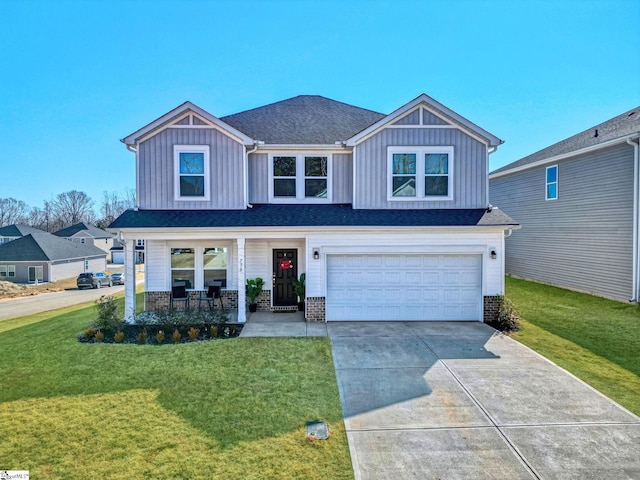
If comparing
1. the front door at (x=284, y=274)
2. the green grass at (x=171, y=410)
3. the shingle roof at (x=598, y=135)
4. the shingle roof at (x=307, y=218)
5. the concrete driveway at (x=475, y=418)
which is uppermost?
the shingle roof at (x=598, y=135)

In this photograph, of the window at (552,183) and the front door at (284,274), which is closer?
the front door at (284,274)

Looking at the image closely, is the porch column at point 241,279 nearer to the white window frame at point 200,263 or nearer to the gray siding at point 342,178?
the white window frame at point 200,263

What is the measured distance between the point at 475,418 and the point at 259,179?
884 cm

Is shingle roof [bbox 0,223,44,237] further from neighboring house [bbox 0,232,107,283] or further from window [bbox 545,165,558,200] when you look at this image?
window [bbox 545,165,558,200]

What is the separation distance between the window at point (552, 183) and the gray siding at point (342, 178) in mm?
10710

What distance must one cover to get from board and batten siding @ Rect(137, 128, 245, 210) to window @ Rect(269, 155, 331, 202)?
1197mm

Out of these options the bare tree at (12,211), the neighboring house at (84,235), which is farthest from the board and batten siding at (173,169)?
the bare tree at (12,211)

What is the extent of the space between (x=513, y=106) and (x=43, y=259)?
4482 centimetres

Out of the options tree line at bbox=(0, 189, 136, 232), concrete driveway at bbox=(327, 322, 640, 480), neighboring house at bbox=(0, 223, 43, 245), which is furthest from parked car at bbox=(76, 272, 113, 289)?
tree line at bbox=(0, 189, 136, 232)

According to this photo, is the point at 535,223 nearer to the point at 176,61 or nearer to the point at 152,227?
the point at 152,227

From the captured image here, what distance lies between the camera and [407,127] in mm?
10227

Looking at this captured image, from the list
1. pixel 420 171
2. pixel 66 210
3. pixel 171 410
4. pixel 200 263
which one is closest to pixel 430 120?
pixel 420 171

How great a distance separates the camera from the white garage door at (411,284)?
31.3 ft

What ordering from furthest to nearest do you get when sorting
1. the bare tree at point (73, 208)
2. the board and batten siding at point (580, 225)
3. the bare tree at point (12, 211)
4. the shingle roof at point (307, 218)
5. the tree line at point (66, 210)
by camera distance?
the bare tree at point (73, 208) < the tree line at point (66, 210) < the bare tree at point (12, 211) < the board and batten siding at point (580, 225) < the shingle roof at point (307, 218)
